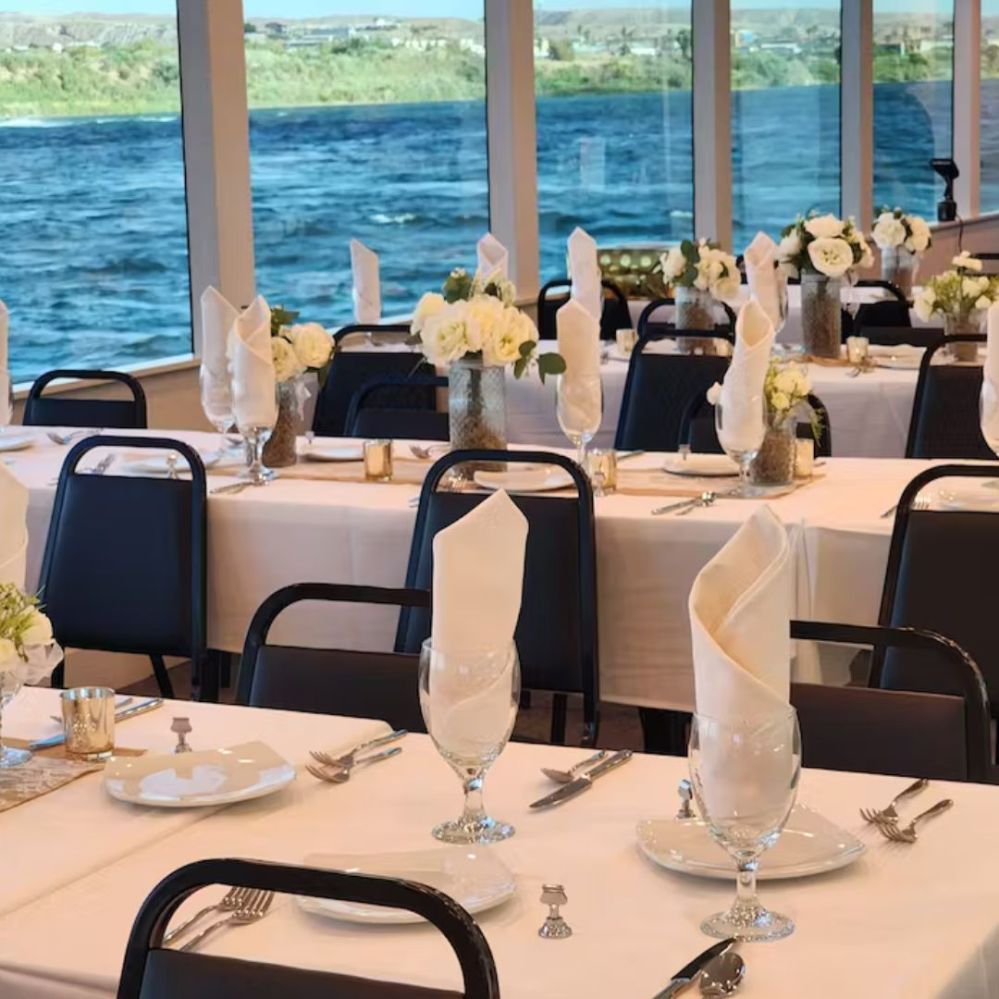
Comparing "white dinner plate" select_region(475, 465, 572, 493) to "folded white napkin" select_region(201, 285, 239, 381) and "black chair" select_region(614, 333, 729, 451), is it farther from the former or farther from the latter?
"black chair" select_region(614, 333, 729, 451)

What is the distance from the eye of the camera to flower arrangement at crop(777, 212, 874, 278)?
6.15 meters

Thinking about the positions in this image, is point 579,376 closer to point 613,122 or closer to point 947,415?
point 947,415

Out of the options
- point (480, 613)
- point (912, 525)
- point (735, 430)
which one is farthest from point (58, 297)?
point (480, 613)

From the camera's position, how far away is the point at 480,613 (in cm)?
205

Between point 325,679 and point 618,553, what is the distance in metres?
1.17

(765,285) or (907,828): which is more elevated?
(765,285)

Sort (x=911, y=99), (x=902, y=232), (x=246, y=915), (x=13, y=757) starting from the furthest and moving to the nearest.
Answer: (x=911, y=99)
(x=902, y=232)
(x=13, y=757)
(x=246, y=915)

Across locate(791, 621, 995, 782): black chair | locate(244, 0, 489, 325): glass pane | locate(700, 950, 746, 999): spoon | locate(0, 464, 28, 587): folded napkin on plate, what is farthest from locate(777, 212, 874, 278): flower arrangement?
locate(700, 950, 746, 999): spoon

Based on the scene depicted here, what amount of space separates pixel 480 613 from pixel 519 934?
37 cm

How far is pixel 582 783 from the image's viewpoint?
7.34ft

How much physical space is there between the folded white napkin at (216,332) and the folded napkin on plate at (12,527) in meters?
2.00

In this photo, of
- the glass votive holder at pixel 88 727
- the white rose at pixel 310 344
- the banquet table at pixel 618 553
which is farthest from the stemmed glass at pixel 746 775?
the white rose at pixel 310 344

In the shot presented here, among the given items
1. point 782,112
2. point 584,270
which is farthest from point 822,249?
point 782,112

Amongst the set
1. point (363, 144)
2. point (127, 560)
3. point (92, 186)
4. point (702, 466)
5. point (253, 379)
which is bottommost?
point (127, 560)
